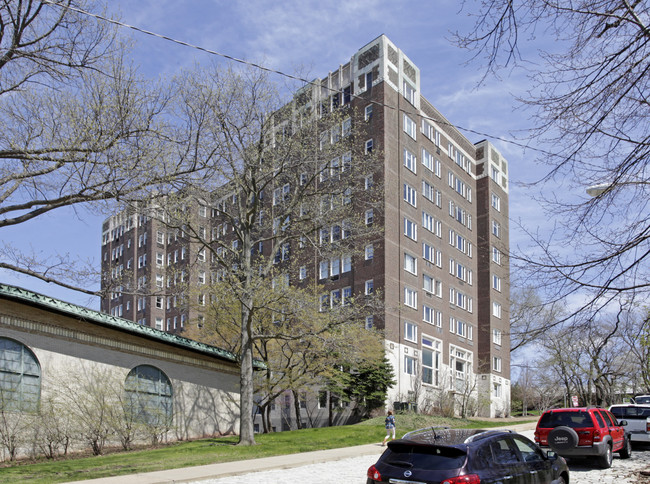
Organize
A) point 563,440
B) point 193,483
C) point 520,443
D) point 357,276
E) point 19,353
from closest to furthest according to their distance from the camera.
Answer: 1. point 520,443
2. point 193,483
3. point 563,440
4. point 19,353
5. point 357,276

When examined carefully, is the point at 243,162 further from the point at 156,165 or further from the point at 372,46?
the point at 372,46

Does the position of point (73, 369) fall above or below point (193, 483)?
above

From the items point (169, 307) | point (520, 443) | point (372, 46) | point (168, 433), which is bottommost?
point (168, 433)

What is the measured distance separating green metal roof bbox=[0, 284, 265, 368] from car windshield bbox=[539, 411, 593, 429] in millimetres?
15314

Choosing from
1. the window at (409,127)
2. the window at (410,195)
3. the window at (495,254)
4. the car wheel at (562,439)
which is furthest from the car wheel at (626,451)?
the window at (409,127)

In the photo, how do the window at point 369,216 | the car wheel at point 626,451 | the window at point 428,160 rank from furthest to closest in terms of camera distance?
1. the window at point 428,160
2. the window at point 369,216
3. the car wheel at point 626,451

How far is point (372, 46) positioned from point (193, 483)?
42.4 m

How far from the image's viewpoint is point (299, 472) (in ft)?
57.7

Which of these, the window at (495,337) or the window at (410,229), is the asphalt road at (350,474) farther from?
the window at (495,337)

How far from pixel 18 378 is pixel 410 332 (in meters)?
32.1

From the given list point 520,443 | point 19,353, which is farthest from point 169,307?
point 520,443

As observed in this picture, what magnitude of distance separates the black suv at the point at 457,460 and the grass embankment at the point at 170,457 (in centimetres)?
488

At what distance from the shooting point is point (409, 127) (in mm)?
52969

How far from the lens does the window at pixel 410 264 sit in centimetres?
4972
